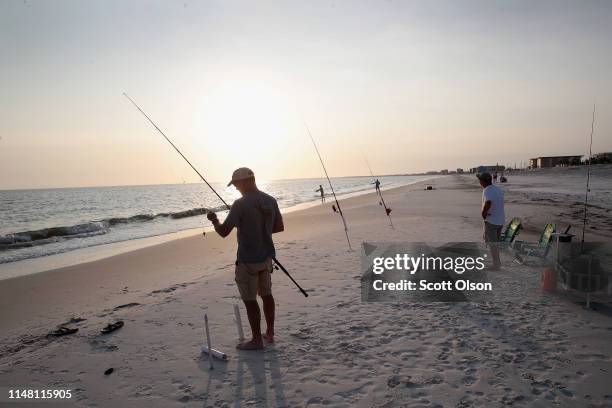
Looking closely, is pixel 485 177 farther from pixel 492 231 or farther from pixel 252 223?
pixel 252 223

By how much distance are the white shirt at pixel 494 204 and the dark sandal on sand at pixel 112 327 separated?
6.80 metres

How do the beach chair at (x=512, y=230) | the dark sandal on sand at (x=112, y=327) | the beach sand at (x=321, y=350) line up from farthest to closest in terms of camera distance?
the beach chair at (x=512, y=230) → the dark sandal on sand at (x=112, y=327) → the beach sand at (x=321, y=350)

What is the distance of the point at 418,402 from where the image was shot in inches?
125

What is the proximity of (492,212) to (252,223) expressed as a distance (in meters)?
5.20

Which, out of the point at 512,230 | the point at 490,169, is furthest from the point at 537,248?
the point at 490,169

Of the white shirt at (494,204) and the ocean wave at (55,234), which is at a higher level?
the white shirt at (494,204)

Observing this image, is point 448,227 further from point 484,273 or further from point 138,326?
point 138,326

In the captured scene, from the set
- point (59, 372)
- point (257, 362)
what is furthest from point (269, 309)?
point (59, 372)

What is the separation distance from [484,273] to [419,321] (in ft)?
9.22

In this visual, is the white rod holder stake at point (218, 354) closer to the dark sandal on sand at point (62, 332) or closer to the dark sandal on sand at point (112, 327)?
the dark sandal on sand at point (112, 327)

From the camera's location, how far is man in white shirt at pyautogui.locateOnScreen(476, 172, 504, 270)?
6.89 meters

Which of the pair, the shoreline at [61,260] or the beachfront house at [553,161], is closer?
the shoreline at [61,260]

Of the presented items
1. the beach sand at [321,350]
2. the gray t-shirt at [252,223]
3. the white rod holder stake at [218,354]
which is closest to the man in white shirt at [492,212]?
the beach sand at [321,350]

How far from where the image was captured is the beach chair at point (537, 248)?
6.64 meters
